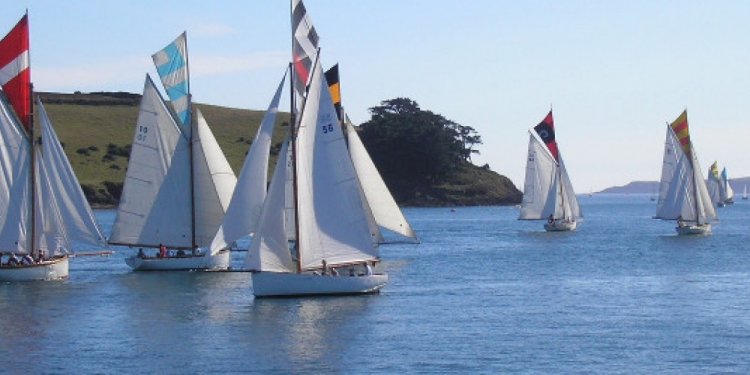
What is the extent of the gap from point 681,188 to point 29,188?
6363 cm

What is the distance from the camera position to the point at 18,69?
69.0m

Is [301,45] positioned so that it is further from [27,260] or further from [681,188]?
[681,188]

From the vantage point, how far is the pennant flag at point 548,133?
133 metres

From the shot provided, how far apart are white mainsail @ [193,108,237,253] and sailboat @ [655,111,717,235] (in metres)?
50.9

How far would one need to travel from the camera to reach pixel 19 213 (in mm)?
68750

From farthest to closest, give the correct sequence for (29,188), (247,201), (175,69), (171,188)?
(175,69) → (171,188) → (29,188) → (247,201)

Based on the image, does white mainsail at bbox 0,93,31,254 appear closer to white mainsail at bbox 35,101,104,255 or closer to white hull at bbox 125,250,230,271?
white mainsail at bbox 35,101,104,255

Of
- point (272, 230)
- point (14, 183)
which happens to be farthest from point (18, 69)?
point (272, 230)

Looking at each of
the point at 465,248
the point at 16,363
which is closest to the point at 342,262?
the point at 16,363

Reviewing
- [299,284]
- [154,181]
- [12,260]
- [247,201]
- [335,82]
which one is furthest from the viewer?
[335,82]

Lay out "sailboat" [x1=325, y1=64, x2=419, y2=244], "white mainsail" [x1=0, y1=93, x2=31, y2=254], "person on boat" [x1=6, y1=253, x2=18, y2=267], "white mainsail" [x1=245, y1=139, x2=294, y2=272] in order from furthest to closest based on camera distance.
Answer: "sailboat" [x1=325, y1=64, x2=419, y2=244]
"person on boat" [x1=6, y1=253, x2=18, y2=267]
"white mainsail" [x1=0, y1=93, x2=31, y2=254]
"white mainsail" [x1=245, y1=139, x2=294, y2=272]

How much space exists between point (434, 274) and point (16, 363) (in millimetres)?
37114

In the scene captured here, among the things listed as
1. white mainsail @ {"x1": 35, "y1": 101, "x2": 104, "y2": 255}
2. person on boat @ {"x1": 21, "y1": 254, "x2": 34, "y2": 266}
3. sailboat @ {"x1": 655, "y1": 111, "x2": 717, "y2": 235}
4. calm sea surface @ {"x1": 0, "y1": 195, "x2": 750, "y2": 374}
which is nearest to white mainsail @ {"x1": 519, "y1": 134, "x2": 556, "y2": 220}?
sailboat @ {"x1": 655, "y1": 111, "x2": 717, "y2": 235}

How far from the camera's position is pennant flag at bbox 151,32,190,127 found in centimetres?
7800
